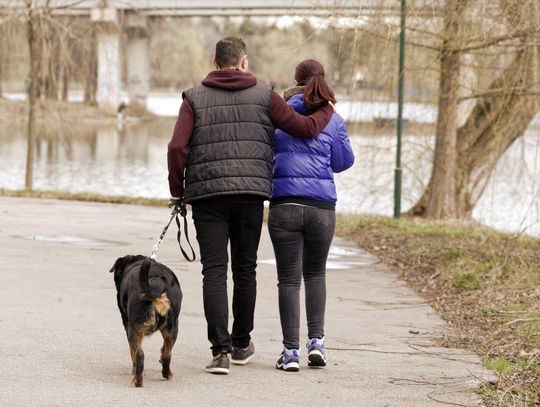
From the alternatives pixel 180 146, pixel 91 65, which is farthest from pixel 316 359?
pixel 91 65

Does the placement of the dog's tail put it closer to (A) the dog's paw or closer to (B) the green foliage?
(A) the dog's paw

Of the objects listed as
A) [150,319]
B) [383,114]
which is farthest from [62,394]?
[383,114]

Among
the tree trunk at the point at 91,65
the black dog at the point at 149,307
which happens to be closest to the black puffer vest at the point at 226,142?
the black dog at the point at 149,307

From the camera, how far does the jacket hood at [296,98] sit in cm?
676

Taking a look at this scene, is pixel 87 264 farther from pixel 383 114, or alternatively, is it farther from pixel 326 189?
pixel 383 114

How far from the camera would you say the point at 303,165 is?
6664mm

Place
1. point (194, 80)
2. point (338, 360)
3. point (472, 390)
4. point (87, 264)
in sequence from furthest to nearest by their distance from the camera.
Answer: point (194, 80) < point (87, 264) < point (338, 360) < point (472, 390)

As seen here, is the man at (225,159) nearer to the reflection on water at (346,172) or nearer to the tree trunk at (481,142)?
the reflection on water at (346,172)

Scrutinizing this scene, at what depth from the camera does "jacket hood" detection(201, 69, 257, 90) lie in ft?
21.0

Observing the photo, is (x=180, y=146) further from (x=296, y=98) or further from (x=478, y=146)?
(x=478, y=146)

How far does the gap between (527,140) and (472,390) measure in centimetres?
1405

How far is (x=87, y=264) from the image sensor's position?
37.3 feet

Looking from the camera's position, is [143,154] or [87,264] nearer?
[87,264]

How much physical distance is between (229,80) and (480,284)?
4.90 meters
